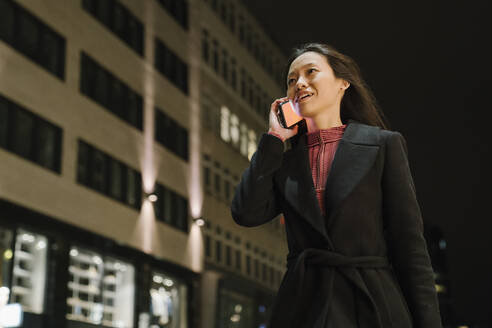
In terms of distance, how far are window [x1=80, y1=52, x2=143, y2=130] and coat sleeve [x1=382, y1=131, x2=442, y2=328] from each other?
3041cm

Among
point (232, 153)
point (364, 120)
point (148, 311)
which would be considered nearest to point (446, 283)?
point (232, 153)

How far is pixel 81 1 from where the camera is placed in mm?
33594

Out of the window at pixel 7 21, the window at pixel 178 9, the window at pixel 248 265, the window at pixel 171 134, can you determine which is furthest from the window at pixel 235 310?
the window at pixel 7 21

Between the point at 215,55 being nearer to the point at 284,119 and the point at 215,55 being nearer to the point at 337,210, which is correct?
Answer: the point at 284,119

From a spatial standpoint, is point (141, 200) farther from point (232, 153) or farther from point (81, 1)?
point (232, 153)

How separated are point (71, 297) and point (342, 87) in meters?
28.4

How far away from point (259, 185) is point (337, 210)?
0.32 metres

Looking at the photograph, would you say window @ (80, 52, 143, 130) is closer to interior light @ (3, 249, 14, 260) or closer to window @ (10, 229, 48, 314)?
window @ (10, 229, 48, 314)

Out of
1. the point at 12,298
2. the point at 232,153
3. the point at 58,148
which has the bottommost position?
the point at 12,298

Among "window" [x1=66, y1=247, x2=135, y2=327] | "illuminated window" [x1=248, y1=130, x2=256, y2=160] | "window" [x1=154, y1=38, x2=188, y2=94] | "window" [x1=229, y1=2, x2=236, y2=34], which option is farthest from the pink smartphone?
"illuminated window" [x1=248, y1=130, x2=256, y2=160]

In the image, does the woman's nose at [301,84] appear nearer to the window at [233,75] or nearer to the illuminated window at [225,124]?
the illuminated window at [225,124]

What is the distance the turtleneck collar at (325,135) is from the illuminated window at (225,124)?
45.0 m

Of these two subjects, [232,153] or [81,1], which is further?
[232,153]

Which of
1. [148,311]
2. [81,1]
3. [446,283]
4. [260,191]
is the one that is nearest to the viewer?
[260,191]
